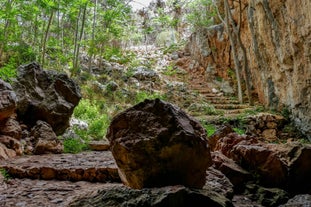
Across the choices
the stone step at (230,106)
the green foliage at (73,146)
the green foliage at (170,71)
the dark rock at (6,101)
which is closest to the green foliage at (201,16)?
the green foliage at (170,71)

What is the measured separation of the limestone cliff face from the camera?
8.50 m

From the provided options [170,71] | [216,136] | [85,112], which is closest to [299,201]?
[216,136]

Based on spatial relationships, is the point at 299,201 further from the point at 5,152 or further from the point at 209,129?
the point at 209,129

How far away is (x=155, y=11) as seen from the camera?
2906 cm

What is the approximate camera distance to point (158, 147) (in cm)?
267

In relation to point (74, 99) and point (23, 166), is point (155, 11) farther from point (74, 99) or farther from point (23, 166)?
point (23, 166)

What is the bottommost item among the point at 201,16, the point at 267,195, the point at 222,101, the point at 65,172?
the point at 267,195

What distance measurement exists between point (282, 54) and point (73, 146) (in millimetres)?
7774

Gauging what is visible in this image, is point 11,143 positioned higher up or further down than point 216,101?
further down

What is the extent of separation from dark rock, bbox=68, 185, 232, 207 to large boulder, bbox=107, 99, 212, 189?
0.62 feet

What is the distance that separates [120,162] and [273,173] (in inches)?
95.9

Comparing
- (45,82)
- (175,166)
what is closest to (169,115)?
(175,166)

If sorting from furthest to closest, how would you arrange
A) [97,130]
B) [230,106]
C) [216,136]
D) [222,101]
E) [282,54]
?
[222,101]
[230,106]
[282,54]
[97,130]
[216,136]

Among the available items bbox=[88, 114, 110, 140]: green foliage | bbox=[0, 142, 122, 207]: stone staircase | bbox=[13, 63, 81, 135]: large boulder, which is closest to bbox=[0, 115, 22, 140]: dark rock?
bbox=[13, 63, 81, 135]: large boulder
